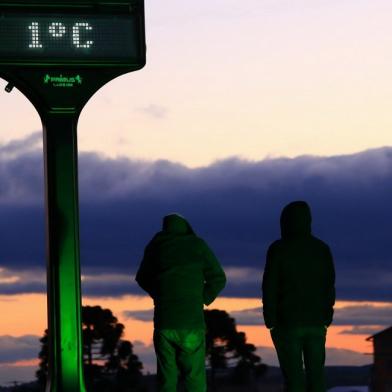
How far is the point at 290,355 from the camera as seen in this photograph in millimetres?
13773

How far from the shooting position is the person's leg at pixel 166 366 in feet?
46.2

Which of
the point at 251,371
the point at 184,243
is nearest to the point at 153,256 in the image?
the point at 184,243

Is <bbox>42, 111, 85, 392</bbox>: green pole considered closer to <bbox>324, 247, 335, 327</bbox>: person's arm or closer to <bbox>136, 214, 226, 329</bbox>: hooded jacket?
<bbox>136, 214, 226, 329</bbox>: hooded jacket

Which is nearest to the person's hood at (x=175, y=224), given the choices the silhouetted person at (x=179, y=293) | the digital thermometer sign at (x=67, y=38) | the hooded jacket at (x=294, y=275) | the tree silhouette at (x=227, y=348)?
the silhouetted person at (x=179, y=293)

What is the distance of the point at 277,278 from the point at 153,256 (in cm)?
134

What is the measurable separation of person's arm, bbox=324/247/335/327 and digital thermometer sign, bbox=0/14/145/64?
4.35 m

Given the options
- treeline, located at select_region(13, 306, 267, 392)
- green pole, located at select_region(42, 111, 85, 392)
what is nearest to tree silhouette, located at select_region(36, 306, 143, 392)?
treeline, located at select_region(13, 306, 267, 392)

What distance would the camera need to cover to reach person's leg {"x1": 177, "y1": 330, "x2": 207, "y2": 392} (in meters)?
14.0

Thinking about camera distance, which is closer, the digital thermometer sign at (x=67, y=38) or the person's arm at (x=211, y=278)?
the person's arm at (x=211, y=278)

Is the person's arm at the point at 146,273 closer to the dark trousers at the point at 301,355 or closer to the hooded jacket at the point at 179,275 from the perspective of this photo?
the hooded jacket at the point at 179,275

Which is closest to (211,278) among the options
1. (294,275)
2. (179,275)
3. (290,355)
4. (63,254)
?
(179,275)

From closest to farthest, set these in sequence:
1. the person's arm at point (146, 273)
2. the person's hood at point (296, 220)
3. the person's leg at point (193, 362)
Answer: the person's hood at point (296, 220)
the person's leg at point (193, 362)
the person's arm at point (146, 273)

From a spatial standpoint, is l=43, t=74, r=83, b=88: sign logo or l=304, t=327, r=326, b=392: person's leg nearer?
l=304, t=327, r=326, b=392: person's leg

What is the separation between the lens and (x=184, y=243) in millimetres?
14125
